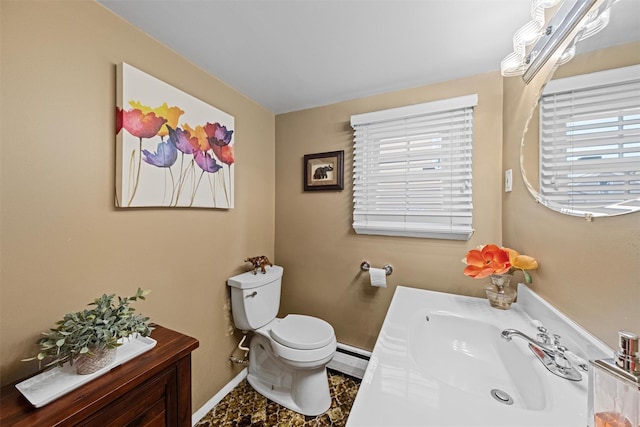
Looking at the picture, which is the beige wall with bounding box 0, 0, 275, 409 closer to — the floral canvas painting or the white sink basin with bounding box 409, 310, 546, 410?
the floral canvas painting

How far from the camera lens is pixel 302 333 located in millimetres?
1554

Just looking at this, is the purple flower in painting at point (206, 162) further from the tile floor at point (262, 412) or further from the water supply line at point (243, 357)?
the tile floor at point (262, 412)

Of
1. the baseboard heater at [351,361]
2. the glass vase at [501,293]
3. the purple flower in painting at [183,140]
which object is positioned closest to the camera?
the glass vase at [501,293]

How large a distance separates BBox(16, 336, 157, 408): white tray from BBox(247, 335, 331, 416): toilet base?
0.95m

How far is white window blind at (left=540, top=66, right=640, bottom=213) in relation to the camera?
57 centimetres

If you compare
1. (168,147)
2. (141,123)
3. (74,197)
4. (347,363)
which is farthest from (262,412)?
(141,123)

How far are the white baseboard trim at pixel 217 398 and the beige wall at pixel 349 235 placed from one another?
1.87 feet

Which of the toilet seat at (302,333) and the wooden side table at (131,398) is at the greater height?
the wooden side table at (131,398)

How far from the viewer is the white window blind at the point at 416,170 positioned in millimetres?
1468

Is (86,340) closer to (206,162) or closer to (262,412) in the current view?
(206,162)

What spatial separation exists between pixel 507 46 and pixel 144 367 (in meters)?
2.22

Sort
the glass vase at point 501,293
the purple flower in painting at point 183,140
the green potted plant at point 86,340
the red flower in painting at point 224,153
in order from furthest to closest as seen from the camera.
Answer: the red flower in painting at point 224,153 < the purple flower in painting at point 183,140 < the glass vase at point 501,293 < the green potted plant at point 86,340

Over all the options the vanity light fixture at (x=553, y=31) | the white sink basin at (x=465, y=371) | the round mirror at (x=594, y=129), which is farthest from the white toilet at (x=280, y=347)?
the vanity light fixture at (x=553, y=31)

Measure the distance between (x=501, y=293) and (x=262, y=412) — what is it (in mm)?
1578
